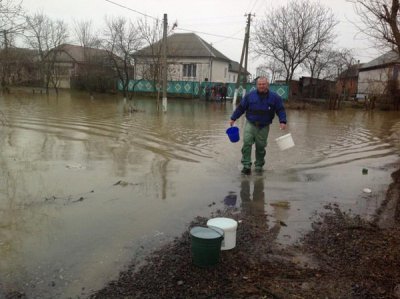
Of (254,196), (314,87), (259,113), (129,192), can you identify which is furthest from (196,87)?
(254,196)

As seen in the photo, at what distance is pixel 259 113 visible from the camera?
25.9 ft

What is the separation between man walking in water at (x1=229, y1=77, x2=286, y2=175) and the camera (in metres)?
7.87

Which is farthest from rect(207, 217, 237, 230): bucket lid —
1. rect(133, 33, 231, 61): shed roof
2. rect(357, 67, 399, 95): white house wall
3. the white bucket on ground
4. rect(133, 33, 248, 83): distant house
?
rect(133, 33, 231, 61): shed roof

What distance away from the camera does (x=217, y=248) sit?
150 inches

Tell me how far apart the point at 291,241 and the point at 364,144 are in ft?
29.9

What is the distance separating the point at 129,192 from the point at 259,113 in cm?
299

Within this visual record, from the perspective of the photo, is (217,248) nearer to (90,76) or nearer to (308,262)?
(308,262)

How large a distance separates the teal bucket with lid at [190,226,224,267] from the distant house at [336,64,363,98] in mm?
36185

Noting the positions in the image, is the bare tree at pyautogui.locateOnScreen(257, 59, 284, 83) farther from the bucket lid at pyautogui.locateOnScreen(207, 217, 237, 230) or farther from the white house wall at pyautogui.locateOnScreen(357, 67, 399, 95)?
the bucket lid at pyautogui.locateOnScreen(207, 217, 237, 230)

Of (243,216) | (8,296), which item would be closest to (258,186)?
(243,216)

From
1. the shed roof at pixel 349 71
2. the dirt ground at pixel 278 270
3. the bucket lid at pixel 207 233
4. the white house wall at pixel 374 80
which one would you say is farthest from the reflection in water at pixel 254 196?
the shed roof at pixel 349 71

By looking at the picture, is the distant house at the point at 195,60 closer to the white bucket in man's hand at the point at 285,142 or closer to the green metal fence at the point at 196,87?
the green metal fence at the point at 196,87

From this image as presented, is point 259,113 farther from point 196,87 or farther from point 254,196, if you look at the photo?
point 196,87

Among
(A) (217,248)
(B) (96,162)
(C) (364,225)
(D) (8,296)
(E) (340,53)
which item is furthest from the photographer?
(E) (340,53)
